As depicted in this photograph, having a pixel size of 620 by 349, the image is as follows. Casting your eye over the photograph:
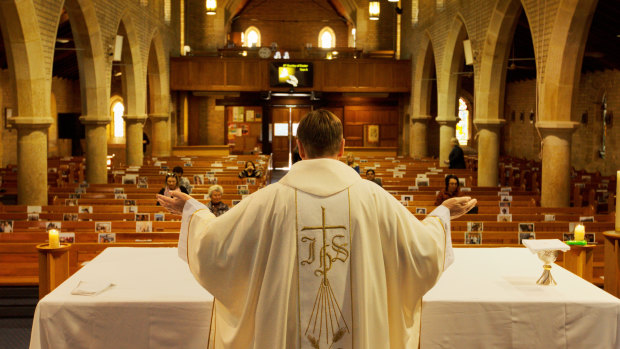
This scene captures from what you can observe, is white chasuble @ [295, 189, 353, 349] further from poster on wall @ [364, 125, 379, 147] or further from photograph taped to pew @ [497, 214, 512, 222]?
poster on wall @ [364, 125, 379, 147]

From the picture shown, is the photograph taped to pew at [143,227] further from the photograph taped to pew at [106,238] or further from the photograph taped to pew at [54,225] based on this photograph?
the photograph taped to pew at [54,225]

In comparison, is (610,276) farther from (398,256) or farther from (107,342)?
(107,342)

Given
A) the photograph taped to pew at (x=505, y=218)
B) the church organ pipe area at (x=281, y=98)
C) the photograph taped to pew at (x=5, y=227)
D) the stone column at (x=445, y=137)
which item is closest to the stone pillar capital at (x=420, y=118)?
the church organ pipe area at (x=281, y=98)

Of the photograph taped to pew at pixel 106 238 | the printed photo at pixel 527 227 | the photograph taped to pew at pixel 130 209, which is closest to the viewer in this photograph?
the photograph taped to pew at pixel 106 238

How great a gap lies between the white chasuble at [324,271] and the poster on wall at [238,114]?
1002 inches

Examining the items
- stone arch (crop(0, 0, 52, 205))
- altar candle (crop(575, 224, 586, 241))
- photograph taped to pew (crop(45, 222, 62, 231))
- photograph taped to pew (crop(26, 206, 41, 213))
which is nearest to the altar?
altar candle (crop(575, 224, 586, 241))

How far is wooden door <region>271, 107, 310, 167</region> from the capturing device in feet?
90.6

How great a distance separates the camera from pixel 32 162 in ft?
38.9

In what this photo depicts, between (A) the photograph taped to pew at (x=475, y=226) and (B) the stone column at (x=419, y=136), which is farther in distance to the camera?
(B) the stone column at (x=419, y=136)

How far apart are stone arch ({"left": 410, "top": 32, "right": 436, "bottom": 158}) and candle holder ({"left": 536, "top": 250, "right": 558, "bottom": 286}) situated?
20.5m

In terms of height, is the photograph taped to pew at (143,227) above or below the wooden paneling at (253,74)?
below

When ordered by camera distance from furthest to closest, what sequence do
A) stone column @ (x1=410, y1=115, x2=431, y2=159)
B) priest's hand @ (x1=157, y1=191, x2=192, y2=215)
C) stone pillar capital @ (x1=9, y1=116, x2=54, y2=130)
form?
stone column @ (x1=410, y1=115, x2=431, y2=159) < stone pillar capital @ (x1=9, y1=116, x2=54, y2=130) < priest's hand @ (x1=157, y1=191, x2=192, y2=215)

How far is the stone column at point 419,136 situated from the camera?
79.4ft

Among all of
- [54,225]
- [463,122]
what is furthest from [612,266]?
[463,122]
